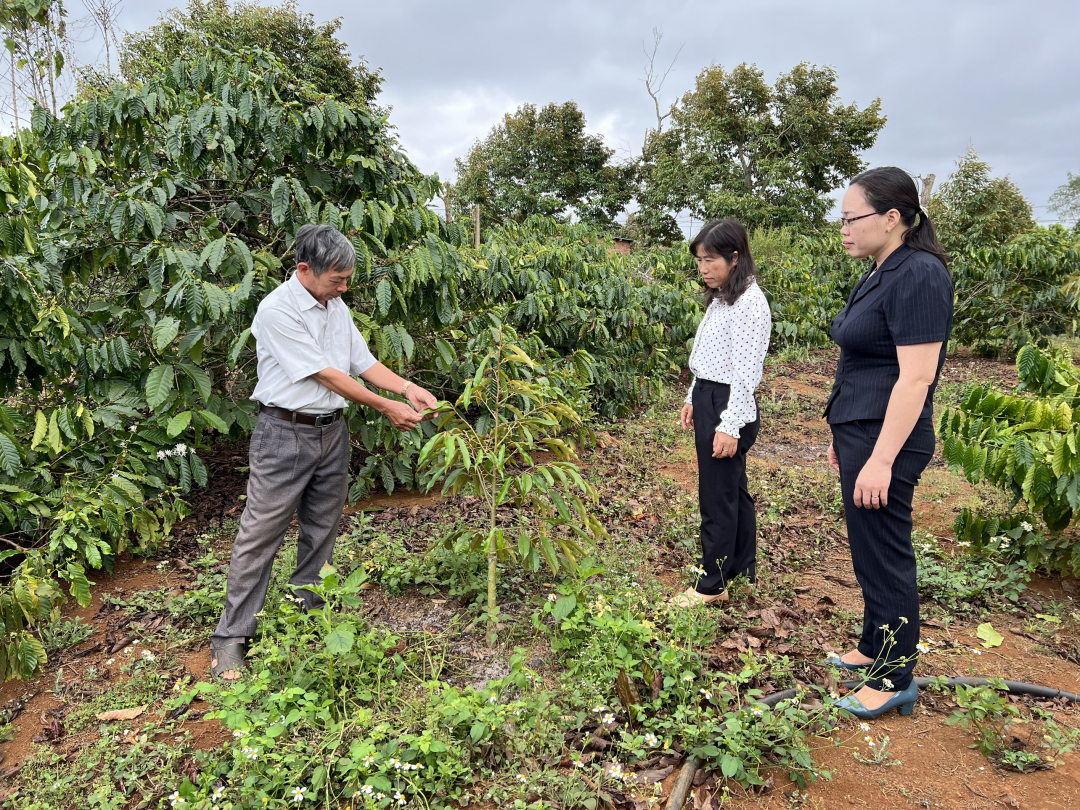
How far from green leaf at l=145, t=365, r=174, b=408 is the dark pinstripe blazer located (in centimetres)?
286

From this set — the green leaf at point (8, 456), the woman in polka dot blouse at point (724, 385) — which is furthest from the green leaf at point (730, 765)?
the green leaf at point (8, 456)

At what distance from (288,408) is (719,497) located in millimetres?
1650

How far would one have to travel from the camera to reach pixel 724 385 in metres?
2.54

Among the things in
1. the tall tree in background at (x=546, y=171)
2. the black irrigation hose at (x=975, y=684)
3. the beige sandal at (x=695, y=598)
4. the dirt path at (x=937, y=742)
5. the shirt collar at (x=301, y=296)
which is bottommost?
the dirt path at (x=937, y=742)

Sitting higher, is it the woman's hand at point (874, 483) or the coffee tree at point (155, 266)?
the coffee tree at point (155, 266)

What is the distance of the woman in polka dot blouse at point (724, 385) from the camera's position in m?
2.45

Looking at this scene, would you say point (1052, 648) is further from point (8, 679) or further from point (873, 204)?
point (8, 679)

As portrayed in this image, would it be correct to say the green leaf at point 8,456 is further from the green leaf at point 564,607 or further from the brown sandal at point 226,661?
the green leaf at point 564,607

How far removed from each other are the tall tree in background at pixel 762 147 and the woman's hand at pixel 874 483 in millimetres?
17898

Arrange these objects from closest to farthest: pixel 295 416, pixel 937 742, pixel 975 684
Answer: pixel 937 742, pixel 975 684, pixel 295 416

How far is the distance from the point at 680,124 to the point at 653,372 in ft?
56.4

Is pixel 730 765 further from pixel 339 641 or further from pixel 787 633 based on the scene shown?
pixel 339 641

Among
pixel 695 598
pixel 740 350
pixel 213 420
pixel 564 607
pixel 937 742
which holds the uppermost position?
pixel 740 350

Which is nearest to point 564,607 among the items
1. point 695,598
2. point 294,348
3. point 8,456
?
point 695,598
